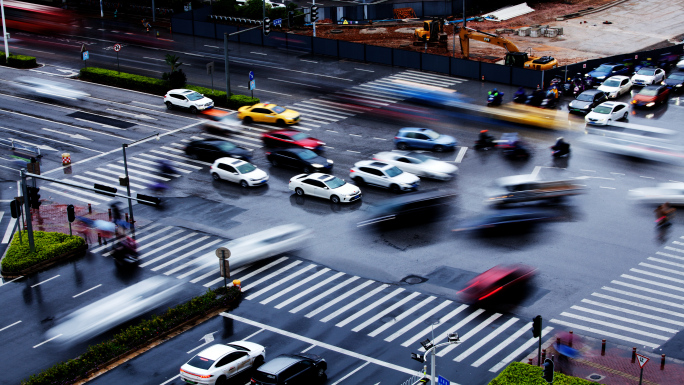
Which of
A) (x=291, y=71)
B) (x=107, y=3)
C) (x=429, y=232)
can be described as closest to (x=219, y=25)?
(x=291, y=71)

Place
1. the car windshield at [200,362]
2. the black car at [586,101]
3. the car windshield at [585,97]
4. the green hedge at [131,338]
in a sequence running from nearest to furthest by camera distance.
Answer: the car windshield at [200,362] < the green hedge at [131,338] < the black car at [586,101] < the car windshield at [585,97]

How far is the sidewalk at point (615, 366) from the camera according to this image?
31000mm

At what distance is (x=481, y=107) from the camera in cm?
6384

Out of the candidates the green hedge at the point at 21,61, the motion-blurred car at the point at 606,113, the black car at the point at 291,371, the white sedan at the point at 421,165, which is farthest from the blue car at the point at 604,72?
the green hedge at the point at 21,61

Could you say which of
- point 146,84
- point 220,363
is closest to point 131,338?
point 220,363

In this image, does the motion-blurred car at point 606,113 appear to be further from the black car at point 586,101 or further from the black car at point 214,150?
the black car at point 214,150

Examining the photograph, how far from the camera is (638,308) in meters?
36.1

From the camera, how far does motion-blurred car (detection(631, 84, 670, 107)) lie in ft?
208

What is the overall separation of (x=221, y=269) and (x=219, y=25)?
164ft

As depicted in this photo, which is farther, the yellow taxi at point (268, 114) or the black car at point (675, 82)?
the black car at point (675, 82)

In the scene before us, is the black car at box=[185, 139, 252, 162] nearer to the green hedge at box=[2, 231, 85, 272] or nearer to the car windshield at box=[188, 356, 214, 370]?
the green hedge at box=[2, 231, 85, 272]

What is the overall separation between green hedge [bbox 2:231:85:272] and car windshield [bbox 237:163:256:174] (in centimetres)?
1110

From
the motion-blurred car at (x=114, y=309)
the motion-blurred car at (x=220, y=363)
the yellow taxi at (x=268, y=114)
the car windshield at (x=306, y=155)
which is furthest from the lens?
the yellow taxi at (x=268, y=114)

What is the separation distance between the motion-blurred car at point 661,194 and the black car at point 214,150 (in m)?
24.4
